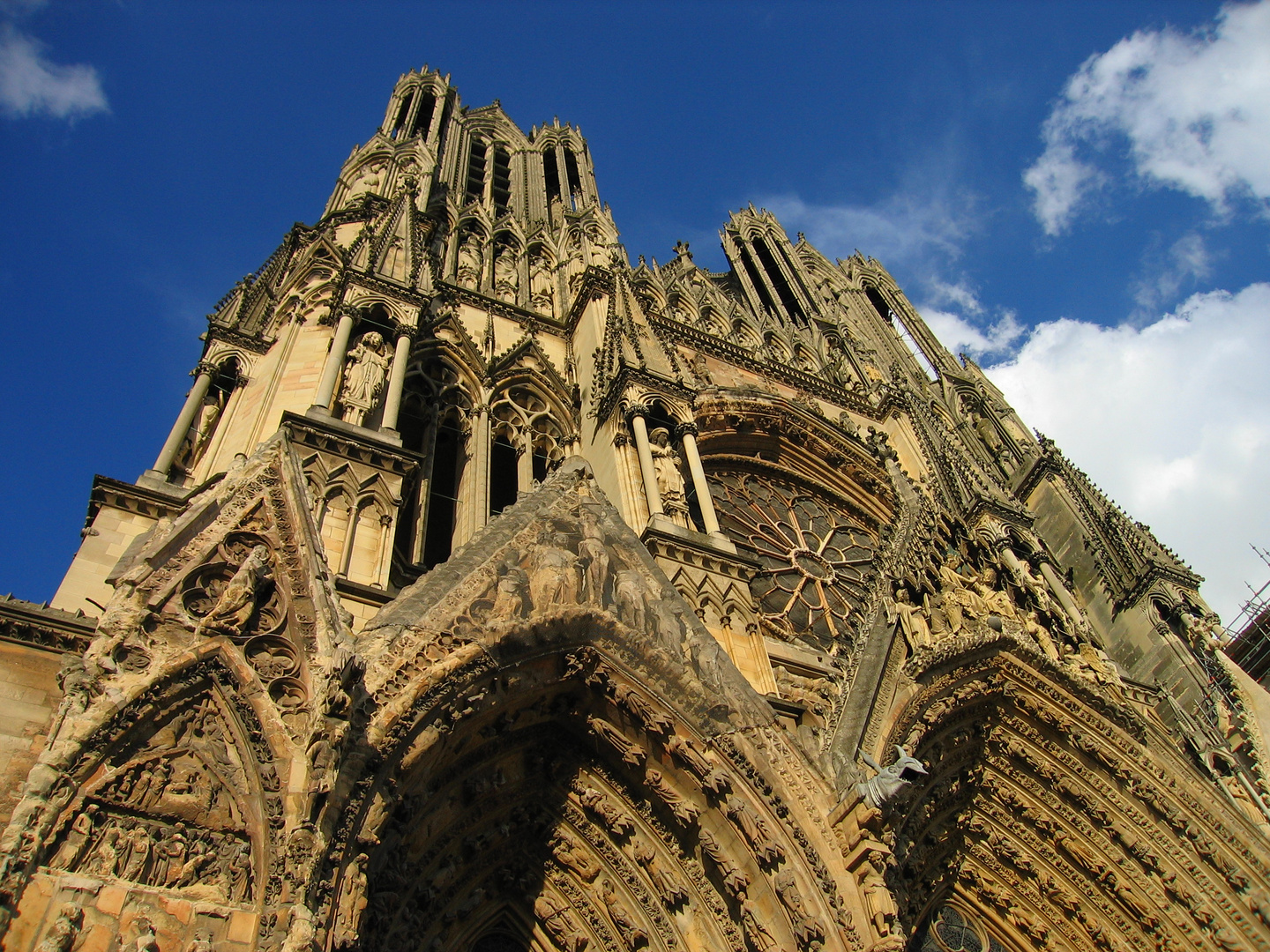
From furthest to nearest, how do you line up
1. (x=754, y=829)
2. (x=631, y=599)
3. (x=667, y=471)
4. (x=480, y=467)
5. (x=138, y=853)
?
1. (x=480, y=467)
2. (x=667, y=471)
3. (x=631, y=599)
4. (x=754, y=829)
5. (x=138, y=853)

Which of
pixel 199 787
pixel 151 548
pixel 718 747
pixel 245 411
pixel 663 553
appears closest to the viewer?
pixel 199 787

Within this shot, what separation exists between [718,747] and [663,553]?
315cm

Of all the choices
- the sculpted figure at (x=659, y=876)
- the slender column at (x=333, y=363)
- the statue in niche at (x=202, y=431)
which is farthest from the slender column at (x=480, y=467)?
the sculpted figure at (x=659, y=876)

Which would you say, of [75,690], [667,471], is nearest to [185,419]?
[667,471]

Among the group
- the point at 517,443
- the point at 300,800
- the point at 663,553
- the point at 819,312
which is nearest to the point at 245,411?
the point at 517,443

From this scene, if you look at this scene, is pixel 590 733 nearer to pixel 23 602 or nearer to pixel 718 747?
pixel 718 747

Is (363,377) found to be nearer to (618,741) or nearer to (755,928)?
(618,741)

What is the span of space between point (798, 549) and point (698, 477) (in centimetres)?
386

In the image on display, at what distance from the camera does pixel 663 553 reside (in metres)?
9.56

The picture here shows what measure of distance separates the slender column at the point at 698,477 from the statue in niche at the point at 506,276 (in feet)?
15.2

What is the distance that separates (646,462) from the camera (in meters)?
11.2

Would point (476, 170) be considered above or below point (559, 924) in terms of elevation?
above

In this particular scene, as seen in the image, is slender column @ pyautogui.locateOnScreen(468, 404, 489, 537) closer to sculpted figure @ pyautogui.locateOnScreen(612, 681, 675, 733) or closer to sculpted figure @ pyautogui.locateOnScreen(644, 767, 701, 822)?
sculpted figure @ pyautogui.locateOnScreen(612, 681, 675, 733)

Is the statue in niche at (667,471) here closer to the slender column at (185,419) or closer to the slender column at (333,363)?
the slender column at (333,363)
